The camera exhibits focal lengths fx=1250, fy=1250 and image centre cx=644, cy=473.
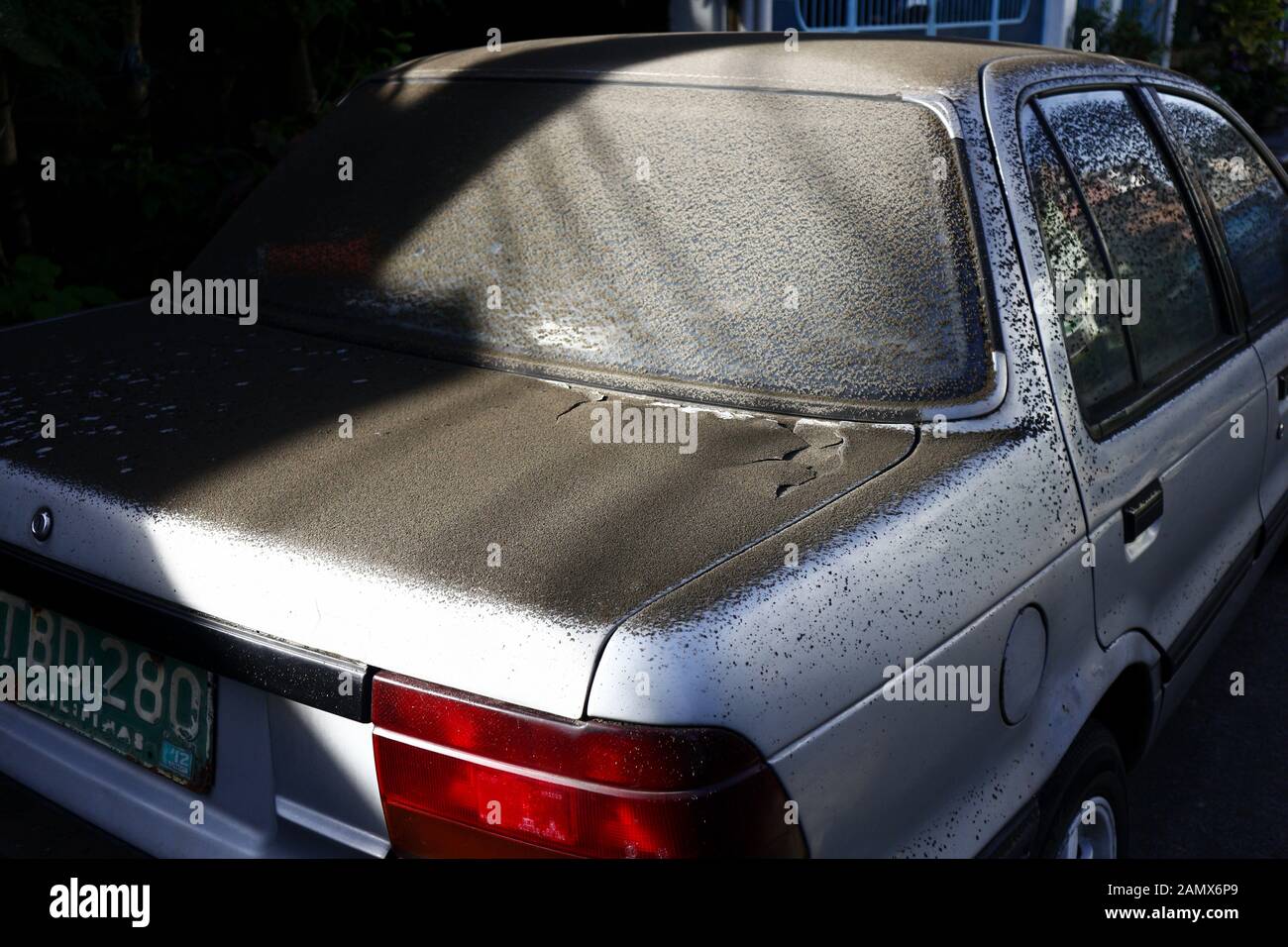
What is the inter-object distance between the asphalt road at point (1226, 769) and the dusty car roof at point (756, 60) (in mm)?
1789

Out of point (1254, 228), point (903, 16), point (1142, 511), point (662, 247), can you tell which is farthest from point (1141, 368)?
point (903, 16)

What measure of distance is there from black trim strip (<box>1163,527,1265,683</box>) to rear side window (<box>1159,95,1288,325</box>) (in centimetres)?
57

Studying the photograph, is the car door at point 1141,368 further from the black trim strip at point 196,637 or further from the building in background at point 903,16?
the building in background at point 903,16

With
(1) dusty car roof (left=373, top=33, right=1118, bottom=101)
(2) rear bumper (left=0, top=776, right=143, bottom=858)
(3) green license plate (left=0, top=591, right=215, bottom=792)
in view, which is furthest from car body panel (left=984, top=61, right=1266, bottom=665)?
(2) rear bumper (left=0, top=776, right=143, bottom=858)

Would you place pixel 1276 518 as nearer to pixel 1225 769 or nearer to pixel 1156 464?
pixel 1225 769

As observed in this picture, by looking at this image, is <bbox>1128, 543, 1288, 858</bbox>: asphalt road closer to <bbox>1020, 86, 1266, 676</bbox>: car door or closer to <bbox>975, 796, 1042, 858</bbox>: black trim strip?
<bbox>1020, 86, 1266, 676</bbox>: car door

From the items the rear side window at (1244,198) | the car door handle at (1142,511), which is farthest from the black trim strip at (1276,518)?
the car door handle at (1142,511)

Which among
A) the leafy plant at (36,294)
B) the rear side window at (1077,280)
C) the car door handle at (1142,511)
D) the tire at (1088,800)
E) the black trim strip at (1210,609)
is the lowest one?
the tire at (1088,800)

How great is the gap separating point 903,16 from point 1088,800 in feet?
34.7

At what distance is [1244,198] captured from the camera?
316 centimetres

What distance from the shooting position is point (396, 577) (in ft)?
4.91

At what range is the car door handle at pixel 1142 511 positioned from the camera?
6.99 feet

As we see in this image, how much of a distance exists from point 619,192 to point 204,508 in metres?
0.98
